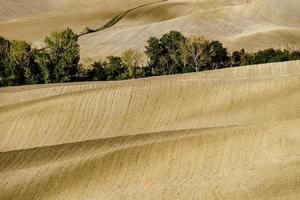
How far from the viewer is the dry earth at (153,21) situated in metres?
92.5

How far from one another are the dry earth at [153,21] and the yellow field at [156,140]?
3596cm

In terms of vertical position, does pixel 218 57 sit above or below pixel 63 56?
below

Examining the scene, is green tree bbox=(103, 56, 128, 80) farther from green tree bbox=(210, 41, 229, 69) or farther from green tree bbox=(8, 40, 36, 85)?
green tree bbox=(210, 41, 229, 69)

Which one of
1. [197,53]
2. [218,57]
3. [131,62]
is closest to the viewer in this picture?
[131,62]

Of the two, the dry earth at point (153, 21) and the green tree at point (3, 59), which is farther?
the dry earth at point (153, 21)

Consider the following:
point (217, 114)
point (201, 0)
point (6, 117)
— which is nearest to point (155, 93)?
point (217, 114)

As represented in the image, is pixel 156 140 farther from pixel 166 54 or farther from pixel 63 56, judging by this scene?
pixel 166 54

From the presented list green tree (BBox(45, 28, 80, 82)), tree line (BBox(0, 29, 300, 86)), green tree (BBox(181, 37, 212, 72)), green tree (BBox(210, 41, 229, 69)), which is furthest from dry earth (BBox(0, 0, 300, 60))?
green tree (BBox(181, 37, 212, 72))

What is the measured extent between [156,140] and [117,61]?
129 ft

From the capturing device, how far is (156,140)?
35.6 meters

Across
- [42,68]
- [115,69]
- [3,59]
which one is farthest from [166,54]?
[3,59]

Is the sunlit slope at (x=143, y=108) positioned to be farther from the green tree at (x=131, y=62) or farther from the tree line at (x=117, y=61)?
the tree line at (x=117, y=61)

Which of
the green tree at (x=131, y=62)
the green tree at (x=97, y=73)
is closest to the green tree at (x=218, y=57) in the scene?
the green tree at (x=131, y=62)

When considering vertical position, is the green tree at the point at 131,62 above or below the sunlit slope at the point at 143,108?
above
